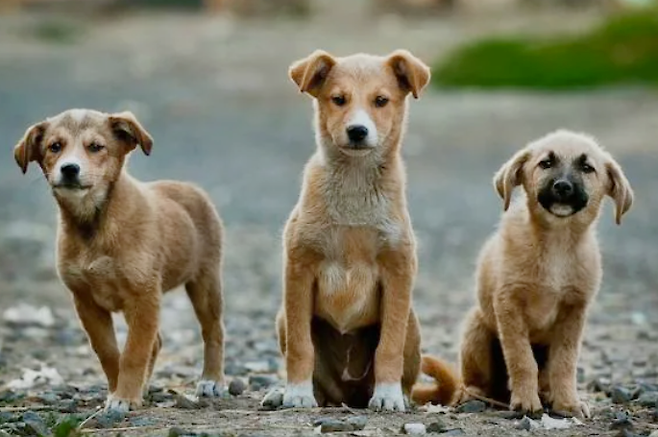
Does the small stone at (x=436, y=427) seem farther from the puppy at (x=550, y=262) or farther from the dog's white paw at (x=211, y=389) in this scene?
the dog's white paw at (x=211, y=389)

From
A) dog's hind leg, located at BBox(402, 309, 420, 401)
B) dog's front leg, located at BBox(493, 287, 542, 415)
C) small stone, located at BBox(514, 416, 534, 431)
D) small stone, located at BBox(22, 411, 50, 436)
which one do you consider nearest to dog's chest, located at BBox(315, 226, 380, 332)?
dog's hind leg, located at BBox(402, 309, 420, 401)

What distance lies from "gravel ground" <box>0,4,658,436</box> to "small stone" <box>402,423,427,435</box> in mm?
67

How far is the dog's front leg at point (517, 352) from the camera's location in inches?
303

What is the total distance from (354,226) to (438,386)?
132 cm

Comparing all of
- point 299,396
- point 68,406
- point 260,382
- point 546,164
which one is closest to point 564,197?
point 546,164

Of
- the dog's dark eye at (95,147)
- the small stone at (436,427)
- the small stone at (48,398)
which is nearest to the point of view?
the small stone at (436,427)

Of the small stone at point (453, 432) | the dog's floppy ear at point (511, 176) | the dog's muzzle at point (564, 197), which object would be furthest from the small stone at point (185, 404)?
the dog's muzzle at point (564, 197)

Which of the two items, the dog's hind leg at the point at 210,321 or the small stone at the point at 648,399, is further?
the dog's hind leg at the point at 210,321

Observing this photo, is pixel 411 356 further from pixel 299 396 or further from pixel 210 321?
pixel 210 321

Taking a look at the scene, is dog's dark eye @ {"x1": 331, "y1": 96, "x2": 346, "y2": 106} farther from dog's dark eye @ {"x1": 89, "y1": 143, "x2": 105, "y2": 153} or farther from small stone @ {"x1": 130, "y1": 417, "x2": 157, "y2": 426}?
small stone @ {"x1": 130, "y1": 417, "x2": 157, "y2": 426}

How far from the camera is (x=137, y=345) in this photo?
25.4 feet

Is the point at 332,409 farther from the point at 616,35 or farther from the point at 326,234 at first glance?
the point at 616,35

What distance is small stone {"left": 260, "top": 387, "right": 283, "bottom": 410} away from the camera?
7.68 meters

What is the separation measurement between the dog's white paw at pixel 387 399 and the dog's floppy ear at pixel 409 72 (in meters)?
1.43
